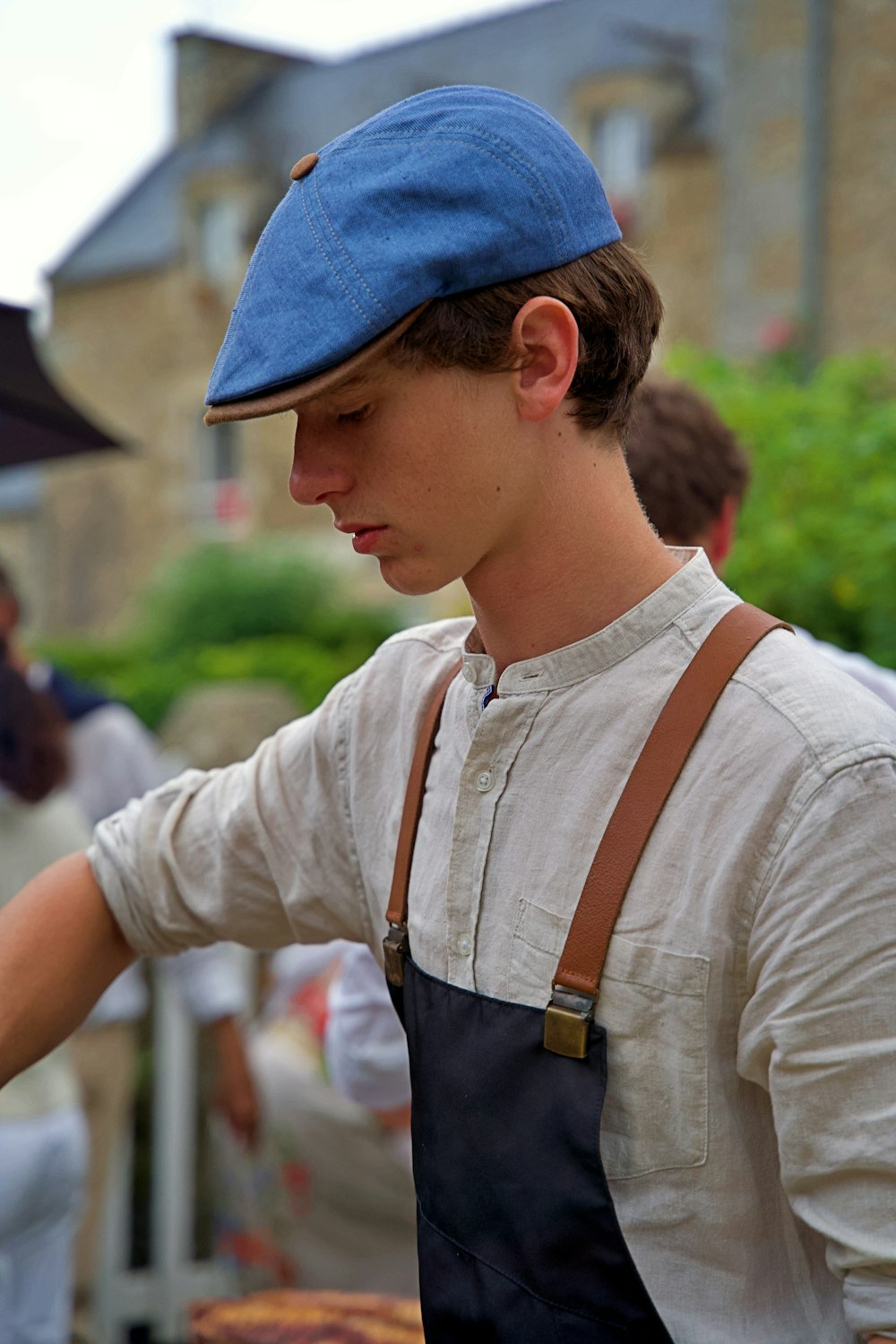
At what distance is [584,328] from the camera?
132 cm

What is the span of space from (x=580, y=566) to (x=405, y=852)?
36 cm

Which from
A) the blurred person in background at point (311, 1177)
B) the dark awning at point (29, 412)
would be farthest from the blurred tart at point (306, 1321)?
the blurred person in background at point (311, 1177)

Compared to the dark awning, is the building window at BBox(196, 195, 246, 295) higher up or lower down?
higher up

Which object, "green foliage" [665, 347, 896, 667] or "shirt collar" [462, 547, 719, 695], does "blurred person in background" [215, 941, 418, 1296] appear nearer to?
"green foliage" [665, 347, 896, 667]

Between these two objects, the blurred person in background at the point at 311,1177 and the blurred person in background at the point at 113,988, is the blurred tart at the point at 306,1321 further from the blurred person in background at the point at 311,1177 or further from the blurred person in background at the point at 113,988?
the blurred person in background at the point at 311,1177

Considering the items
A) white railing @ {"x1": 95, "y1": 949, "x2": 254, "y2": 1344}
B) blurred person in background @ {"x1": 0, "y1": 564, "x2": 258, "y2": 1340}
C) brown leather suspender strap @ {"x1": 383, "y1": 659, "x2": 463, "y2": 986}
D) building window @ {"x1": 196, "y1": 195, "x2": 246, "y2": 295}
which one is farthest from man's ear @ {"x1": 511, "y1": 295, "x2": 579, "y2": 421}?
building window @ {"x1": 196, "y1": 195, "x2": 246, "y2": 295}

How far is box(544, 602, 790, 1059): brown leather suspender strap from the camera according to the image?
1.23 metres

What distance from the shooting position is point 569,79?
17875 mm

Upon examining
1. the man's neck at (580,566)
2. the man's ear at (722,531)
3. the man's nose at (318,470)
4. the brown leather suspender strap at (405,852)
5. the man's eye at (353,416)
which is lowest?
the brown leather suspender strap at (405,852)

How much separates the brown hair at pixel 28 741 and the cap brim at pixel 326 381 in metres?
2.17

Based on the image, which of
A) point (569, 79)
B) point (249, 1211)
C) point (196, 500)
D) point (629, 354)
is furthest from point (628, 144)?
point (629, 354)

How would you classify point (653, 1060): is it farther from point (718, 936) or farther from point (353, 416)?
→ point (353, 416)

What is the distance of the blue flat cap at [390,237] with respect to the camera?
3.97ft

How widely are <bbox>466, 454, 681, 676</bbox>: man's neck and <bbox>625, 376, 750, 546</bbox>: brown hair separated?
1067 millimetres
